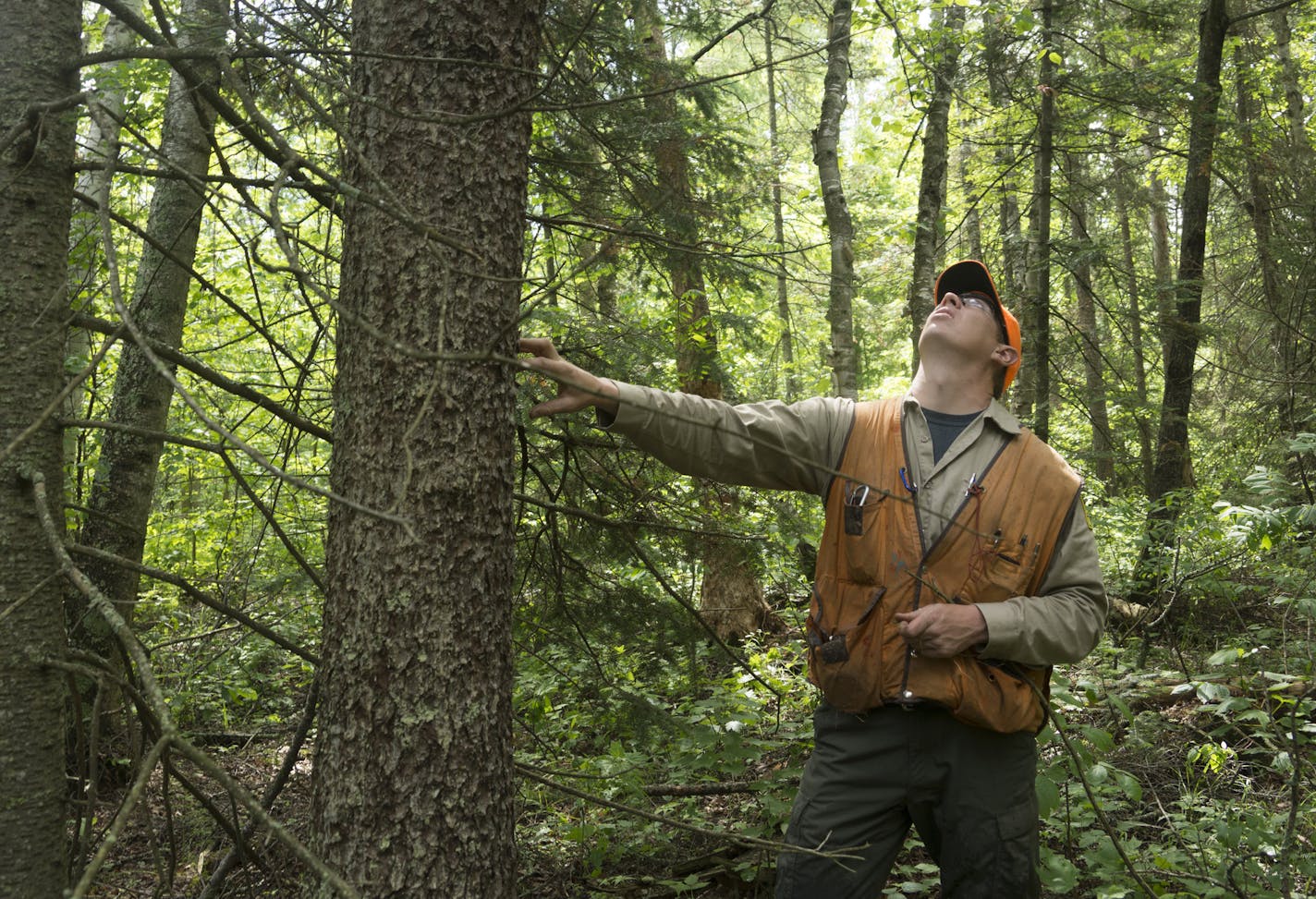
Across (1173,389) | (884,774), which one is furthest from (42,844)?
(1173,389)

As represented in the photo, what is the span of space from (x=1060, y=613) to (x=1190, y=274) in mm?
7919

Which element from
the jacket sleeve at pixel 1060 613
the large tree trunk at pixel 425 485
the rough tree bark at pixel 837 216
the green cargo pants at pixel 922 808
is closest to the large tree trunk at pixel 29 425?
the large tree trunk at pixel 425 485

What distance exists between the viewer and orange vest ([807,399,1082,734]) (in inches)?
107

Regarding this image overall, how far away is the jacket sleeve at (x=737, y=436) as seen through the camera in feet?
8.79

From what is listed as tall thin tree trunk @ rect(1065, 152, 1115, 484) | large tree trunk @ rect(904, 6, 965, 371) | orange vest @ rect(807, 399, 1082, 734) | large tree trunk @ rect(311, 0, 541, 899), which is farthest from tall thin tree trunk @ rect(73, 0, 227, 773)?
tall thin tree trunk @ rect(1065, 152, 1115, 484)

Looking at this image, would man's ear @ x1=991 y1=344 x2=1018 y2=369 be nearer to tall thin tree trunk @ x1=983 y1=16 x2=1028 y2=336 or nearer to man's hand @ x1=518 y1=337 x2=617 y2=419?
man's hand @ x1=518 y1=337 x2=617 y2=419

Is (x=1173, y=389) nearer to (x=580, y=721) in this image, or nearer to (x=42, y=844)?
(x=580, y=721)

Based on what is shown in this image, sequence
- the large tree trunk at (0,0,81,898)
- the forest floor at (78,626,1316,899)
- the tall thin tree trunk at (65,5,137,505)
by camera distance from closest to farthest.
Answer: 1. the tall thin tree trunk at (65,5,137,505)
2. the large tree trunk at (0,0,81,898)
3. the forest floor at (78,626,1316,899)

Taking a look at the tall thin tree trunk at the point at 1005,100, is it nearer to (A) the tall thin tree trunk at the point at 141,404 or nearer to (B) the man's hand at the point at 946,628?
(B) the man's hand at the point at 946,628

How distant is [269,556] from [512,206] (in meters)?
4.05

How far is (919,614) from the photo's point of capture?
2.67 metres

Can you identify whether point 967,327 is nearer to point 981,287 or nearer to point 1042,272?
point 981,287

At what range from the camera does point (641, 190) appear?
4.77m

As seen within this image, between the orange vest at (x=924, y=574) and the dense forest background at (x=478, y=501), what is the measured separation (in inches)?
15.8
